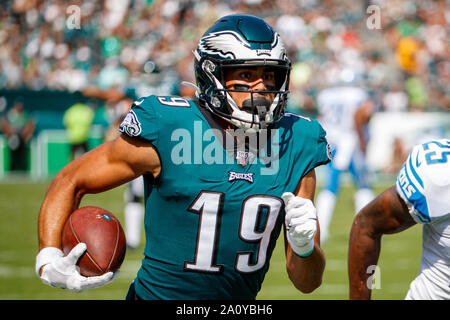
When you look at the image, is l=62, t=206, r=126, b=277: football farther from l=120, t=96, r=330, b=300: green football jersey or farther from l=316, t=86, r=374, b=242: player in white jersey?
l=316, t=86, r=374, b=242: player in white jersey

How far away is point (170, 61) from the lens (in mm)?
15859

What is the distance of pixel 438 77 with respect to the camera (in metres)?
16.7

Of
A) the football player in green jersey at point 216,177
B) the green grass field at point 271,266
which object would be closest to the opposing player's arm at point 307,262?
the football player in green jersey at point 216,177

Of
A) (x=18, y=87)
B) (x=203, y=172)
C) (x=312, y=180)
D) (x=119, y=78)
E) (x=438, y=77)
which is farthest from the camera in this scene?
(x=438, y=77)

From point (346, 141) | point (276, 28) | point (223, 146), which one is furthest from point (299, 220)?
point (276, 28)

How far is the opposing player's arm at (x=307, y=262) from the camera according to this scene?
2678mm

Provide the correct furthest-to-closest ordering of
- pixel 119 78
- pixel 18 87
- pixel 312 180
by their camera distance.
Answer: pixel 18 87 → pixel 119 78 → pixel 312 180

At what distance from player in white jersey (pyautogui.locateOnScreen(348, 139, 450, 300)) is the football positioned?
0.96m

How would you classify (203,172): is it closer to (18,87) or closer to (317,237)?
(317,237)

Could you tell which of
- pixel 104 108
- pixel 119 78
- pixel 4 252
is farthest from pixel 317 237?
pixel 104 108

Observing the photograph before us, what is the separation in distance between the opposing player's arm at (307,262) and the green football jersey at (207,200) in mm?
49

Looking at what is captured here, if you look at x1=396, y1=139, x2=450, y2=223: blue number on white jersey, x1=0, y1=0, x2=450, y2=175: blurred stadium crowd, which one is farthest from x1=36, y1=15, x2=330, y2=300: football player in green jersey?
x1=0, y1=0, x2=450, y2=175: blurred stadium crowd

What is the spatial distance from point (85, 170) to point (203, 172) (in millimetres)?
460

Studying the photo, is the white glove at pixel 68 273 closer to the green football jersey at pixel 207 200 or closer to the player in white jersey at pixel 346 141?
the green football jersey at pixel 207 200
